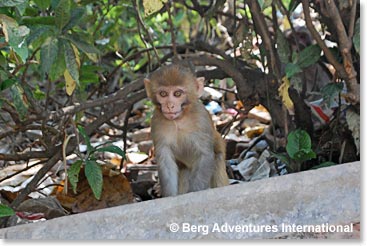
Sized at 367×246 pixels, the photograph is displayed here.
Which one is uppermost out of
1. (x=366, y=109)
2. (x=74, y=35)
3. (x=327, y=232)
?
(x=74, y=35)

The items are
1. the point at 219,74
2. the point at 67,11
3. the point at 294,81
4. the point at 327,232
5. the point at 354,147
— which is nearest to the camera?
the point at 327,232

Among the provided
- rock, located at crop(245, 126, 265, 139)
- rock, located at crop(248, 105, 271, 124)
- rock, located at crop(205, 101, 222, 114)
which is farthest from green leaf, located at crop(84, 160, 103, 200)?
rock, located at crop(205, 101, 222, 114)

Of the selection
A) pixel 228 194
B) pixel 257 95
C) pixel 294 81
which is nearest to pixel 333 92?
pixel 294 81

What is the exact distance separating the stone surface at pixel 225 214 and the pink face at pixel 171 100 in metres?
1.00

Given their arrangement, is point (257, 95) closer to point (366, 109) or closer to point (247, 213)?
point (366, 109)

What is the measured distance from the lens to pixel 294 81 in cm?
557

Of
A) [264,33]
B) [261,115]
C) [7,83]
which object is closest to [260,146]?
[261,115]

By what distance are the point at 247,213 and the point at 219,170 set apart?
1.47m

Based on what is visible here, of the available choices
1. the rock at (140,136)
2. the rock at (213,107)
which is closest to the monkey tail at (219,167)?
the rock at (140,136)

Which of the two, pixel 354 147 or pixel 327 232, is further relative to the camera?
pixel 354 147

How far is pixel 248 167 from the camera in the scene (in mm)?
6609

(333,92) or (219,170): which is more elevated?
(333,92)

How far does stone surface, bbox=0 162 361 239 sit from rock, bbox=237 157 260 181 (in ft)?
6.77

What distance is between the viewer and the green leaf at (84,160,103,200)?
4.95 m
